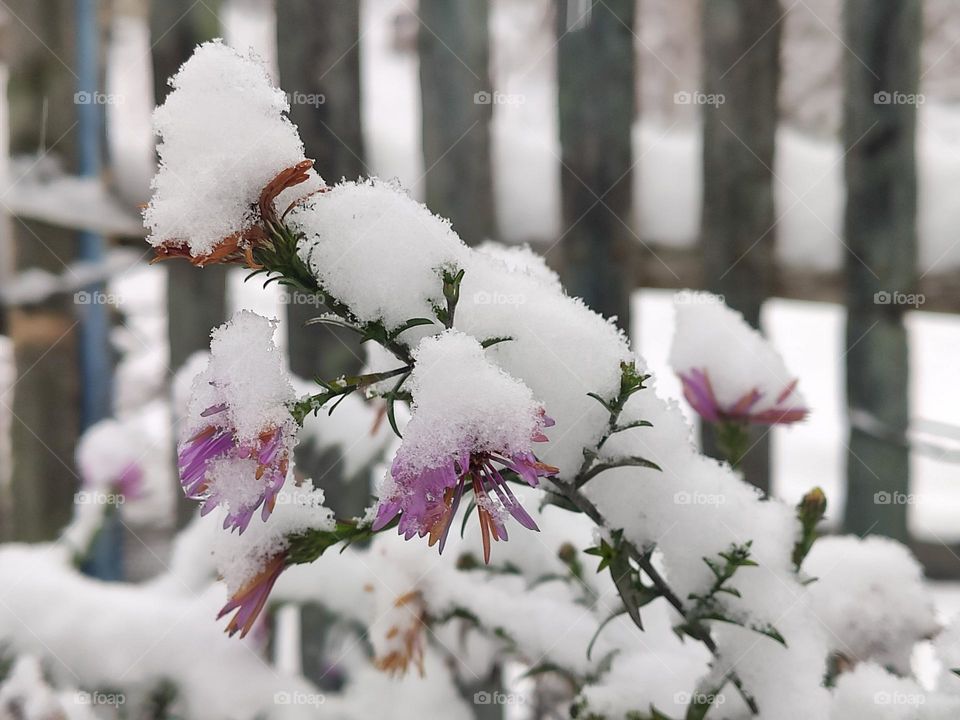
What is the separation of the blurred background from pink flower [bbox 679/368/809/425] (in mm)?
654

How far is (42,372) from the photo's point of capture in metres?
1.53

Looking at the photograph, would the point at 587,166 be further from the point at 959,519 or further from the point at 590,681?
the point at 959,519

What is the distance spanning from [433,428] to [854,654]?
1.46ft

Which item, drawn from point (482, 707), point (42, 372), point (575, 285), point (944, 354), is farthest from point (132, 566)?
point (944, 354)

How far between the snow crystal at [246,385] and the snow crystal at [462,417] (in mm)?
56
